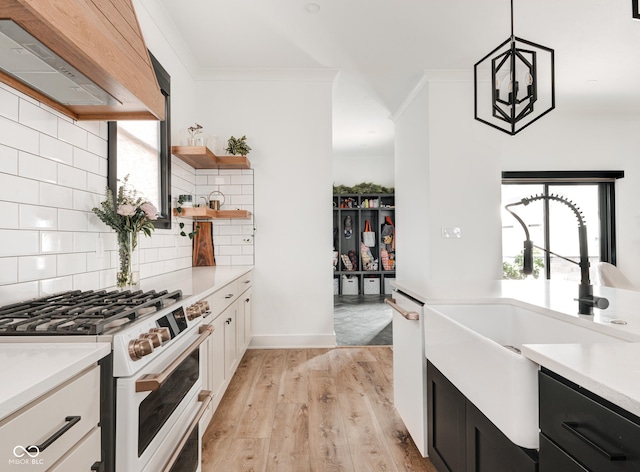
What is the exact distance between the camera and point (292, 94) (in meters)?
3.86

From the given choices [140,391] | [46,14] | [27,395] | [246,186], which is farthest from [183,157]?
[27,395]

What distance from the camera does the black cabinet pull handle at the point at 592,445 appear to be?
65 centimetres

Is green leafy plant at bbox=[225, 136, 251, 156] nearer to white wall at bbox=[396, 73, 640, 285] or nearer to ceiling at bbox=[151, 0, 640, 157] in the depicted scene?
ceiling at bbox=[151, 0, 640, 157]

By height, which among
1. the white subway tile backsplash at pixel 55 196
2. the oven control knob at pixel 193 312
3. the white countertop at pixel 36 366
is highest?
the white subway tile backsplash at pixel 55 196

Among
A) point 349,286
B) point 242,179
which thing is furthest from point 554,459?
point 349,286

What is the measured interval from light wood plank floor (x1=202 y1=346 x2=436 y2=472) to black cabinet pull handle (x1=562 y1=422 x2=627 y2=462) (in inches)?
50.0

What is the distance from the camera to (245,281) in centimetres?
335

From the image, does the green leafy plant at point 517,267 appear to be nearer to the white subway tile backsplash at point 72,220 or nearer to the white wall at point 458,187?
the white wall at point 458,187

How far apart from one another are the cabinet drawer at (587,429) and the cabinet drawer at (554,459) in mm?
12

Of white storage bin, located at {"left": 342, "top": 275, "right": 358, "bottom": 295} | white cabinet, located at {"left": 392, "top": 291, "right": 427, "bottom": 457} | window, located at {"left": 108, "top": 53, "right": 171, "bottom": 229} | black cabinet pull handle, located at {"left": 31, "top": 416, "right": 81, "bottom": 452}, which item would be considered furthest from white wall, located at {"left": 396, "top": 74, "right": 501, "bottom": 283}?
white storage bin, located at {"left": 342, "top": 275, "right": 358, "bottom": 295}

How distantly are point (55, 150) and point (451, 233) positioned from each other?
3292mm

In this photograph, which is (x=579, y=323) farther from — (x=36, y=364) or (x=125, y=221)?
(x=125, y=221)

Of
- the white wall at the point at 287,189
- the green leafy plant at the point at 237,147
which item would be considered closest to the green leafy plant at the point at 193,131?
the green leafy plant at the point at 237,147

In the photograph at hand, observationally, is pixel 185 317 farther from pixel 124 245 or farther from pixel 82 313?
pixel 124 245
